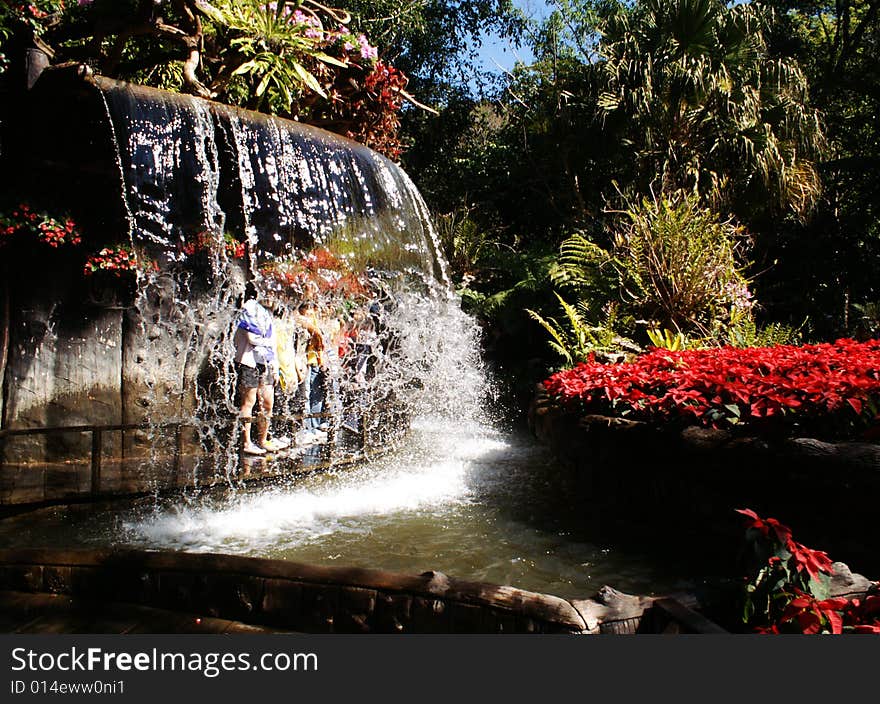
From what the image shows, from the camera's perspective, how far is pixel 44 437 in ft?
17.3

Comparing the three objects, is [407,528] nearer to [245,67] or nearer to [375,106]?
[245,67]

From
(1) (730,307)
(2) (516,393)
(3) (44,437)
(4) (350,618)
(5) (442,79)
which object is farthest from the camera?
(5) (442,79)

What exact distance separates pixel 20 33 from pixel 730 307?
7980 millimetres

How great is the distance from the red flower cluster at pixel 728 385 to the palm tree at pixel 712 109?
667cm

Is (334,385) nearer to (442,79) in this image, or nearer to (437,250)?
(437,250)

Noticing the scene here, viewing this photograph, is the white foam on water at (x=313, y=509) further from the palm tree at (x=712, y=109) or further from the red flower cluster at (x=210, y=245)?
the palm tree at (x=712, y=109)

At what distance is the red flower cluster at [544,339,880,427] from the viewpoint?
3.79m

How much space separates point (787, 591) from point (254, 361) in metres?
4.67

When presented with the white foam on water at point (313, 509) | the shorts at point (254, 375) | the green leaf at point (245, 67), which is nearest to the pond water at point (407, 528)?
the white foam on water at point (313, 509)

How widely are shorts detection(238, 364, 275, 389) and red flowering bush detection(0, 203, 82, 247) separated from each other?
172 cm

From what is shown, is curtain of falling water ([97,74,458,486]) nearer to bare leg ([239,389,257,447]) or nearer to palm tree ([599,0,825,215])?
bare leg ([239,389,257,447])

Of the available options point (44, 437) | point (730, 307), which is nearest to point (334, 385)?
point (44, 437)

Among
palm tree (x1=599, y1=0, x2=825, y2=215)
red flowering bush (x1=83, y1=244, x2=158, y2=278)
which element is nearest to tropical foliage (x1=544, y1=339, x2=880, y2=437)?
red flowering bush (x1=83, y1=244, x2=158, y2=278)

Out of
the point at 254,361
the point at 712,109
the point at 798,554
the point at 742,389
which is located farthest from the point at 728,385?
the point at 712,109
